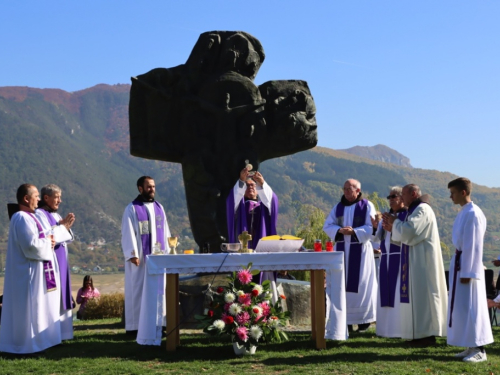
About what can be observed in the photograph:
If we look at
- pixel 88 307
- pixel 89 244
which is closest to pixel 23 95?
pixel 89 244

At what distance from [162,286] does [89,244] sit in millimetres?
91553

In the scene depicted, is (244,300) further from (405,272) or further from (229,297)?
(405,272)

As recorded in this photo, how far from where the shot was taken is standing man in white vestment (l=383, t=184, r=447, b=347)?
341 inches

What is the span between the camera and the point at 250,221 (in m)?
9.71

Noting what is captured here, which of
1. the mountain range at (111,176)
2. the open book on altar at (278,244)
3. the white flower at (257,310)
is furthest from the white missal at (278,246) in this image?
the mountain range at (111,176)

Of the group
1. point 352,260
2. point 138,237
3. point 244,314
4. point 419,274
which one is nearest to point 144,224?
point 138,237

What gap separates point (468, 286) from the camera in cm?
795

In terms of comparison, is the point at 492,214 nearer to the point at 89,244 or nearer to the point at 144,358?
the point at 89,244

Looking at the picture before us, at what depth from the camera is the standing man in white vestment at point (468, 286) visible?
782 cm

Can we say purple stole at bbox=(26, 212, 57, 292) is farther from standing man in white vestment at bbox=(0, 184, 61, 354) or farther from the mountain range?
the mountain range

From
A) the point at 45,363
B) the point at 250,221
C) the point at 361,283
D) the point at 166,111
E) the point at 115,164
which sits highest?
the point at 115,164

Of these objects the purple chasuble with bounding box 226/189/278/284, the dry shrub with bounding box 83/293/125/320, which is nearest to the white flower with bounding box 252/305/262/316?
the purple chasuble with bounding box 226/189/278/284

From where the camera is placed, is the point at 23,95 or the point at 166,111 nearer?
the point at 166,111

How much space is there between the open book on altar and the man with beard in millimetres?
2466
